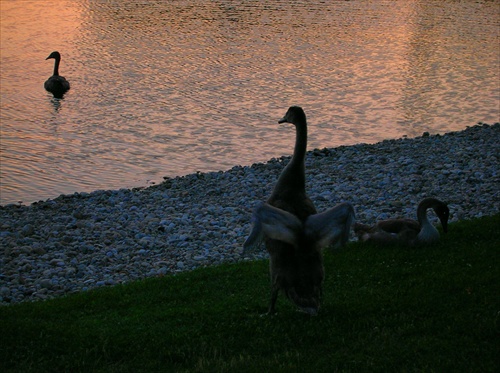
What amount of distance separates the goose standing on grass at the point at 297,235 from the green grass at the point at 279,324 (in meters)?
0.57

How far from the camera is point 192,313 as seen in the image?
10.2 metres

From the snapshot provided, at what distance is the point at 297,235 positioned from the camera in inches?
339

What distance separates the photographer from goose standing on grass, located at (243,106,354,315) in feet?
27.5

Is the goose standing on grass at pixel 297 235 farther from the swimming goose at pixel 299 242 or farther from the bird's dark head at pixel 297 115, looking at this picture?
the bird's dark head at pixel 297 115

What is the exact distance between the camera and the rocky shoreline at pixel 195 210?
1462 cm

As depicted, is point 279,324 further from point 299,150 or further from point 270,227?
point 299,150

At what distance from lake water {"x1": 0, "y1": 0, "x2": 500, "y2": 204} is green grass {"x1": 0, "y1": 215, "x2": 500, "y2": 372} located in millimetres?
11844

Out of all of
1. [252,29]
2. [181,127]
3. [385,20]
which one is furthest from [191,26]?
[181,127]

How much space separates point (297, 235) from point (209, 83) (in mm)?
28566

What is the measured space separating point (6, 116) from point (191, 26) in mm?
21824

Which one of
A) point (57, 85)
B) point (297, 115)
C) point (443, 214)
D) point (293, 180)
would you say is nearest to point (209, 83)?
point (57, 85)

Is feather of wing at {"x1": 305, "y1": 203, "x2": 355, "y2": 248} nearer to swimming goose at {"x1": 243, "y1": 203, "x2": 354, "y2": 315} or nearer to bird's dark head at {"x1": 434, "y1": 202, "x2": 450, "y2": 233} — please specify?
swimming goose at {"x1": 243, "y1": 203, "x2": 354, "y2": 315}

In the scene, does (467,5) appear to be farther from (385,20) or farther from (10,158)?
(10,158)

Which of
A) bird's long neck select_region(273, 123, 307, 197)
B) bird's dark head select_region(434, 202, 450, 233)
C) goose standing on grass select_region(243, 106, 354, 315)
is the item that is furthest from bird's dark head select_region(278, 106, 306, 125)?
bird's dark head select_region(434, 202, 450, 233)
